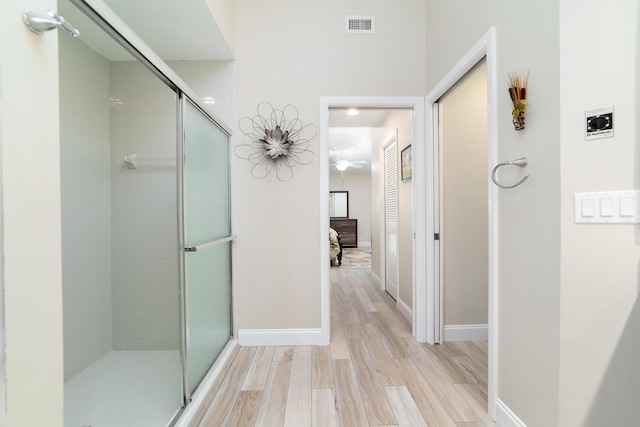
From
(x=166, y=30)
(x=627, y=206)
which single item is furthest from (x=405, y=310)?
(x=166, y=30)

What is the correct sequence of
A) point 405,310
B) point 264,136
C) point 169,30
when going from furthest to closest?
point 405,310
point 264,136
point 169,30

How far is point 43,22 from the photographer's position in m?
0.67

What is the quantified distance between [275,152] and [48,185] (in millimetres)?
1619

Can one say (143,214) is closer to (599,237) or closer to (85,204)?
(85,204)

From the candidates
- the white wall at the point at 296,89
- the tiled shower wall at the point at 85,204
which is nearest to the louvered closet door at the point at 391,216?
the white wall at the point at 296,89

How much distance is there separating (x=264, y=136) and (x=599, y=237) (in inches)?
82.9

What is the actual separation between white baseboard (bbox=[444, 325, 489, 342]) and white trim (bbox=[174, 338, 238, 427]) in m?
1.80

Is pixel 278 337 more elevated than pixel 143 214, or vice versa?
pixel 143 214

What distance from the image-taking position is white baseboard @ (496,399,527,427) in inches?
52.1

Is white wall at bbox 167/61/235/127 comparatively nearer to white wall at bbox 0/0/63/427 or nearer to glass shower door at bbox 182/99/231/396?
glass shower door at bbox 182/99/231/396

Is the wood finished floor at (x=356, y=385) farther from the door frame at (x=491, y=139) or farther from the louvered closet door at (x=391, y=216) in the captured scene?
the louvered closet door at (x=391, y=216)

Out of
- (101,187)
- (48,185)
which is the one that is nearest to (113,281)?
(101,187)

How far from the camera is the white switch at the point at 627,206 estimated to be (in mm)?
962

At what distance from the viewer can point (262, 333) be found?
2334mm
